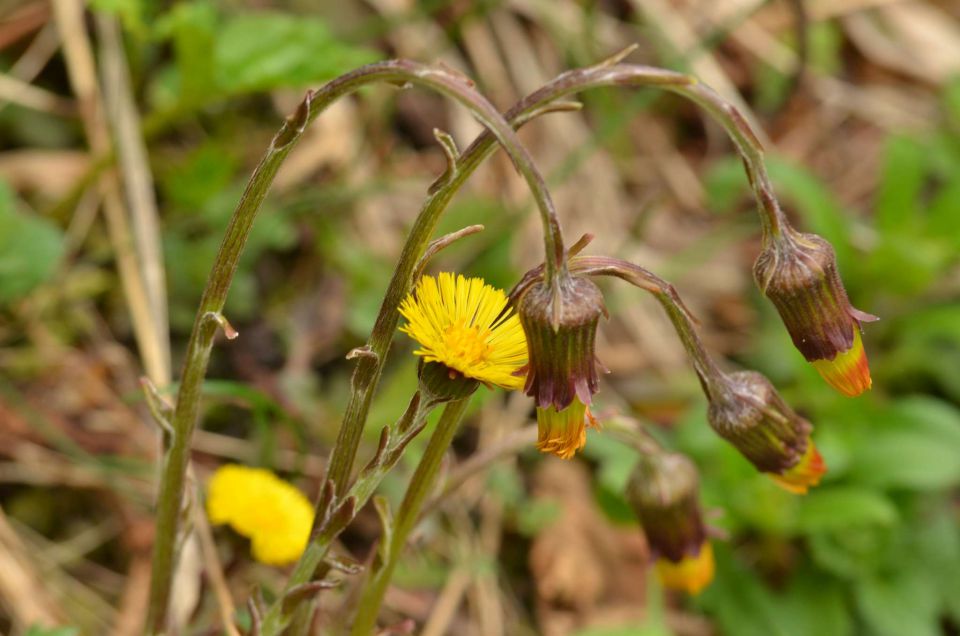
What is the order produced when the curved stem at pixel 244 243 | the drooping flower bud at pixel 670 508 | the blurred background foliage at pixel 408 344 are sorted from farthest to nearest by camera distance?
the blurred background foliage at pixel 408 344, the drooping flower bud at pixel 670 508, the curved stem at pixel 244 243

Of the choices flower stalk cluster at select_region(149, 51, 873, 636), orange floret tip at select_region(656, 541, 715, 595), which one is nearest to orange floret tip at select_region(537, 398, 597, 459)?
flower stalk cluster at select_region(149, 51, 873, 636)

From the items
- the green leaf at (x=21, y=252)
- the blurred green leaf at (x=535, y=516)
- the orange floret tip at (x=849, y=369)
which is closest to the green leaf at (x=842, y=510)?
the blurred green leaf at (x=535, y=516)

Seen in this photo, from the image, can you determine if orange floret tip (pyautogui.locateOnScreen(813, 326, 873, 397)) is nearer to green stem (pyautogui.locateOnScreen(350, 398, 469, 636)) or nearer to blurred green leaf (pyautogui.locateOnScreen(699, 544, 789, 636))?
green stem (pyautogui.locateOnScreen(350, 398, 469, 636))

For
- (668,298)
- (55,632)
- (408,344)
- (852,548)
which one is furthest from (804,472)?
(408,344)

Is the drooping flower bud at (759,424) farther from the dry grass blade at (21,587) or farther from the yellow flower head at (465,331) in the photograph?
the dry grass blade at (21,587)

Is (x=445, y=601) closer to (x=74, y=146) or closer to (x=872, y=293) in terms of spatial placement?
(x=74, y=146)

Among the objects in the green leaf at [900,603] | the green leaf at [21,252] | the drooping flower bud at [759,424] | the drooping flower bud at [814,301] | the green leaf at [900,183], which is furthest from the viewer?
the green leaf at [900,183]
